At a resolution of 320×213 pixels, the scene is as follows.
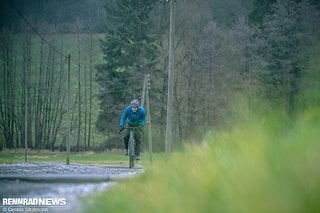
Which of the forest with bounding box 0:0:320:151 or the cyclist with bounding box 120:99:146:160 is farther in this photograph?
the forest with bounding box 0:0:320:151

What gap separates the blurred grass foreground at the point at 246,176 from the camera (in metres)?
4.24

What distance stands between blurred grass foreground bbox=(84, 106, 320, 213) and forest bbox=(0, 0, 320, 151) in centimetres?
3141

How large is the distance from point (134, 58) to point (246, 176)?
166ft

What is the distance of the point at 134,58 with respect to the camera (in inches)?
2169

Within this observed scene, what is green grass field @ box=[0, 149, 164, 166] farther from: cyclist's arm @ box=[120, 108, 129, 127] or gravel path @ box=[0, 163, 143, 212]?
gravel path @ box=[0, 163, 143, 212]

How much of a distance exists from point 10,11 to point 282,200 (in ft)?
191

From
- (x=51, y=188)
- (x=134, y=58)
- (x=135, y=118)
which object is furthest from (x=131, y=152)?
(x=134, y=58)

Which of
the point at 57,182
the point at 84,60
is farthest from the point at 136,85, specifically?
the point at 57,182

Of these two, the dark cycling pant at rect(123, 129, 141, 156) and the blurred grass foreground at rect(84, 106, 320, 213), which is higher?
the blurred grass foreground at rect(84, 106, 320, 213)

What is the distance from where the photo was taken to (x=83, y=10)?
57.9 metres

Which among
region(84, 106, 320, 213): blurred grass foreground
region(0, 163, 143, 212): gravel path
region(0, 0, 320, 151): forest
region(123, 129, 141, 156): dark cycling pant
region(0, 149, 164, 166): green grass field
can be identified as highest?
region(0, 0, 320, 151): forest

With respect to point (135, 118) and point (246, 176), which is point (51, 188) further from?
point (135, 118)

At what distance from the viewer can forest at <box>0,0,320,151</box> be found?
Answer: 145 ft

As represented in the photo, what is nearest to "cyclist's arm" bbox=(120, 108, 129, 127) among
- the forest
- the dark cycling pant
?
the dark cycling pant
